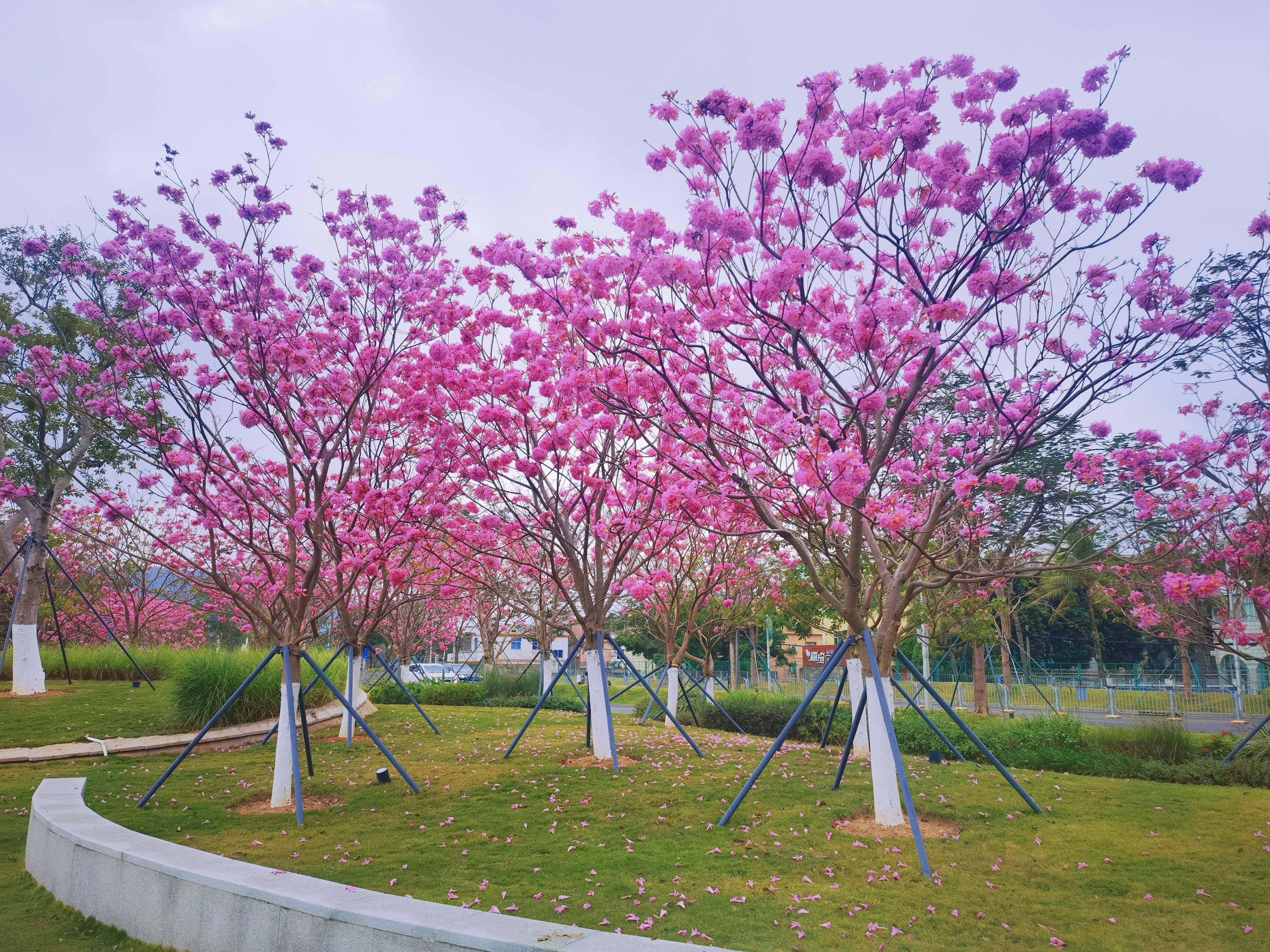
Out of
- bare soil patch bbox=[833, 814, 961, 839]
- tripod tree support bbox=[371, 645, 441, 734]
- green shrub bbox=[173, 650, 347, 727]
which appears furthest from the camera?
tripod tree support bbox=[371, 645, 441, 734]

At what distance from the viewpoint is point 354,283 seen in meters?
9.50

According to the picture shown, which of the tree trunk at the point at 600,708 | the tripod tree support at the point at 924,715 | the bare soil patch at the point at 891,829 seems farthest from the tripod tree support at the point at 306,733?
the tripod tree support at the point at 924,715

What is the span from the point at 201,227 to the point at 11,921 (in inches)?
283

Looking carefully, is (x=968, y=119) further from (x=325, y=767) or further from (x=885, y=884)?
(x=325, y=767)

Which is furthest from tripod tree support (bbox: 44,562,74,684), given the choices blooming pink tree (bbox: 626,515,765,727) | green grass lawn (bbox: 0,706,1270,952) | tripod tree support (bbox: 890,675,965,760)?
tripod tree support (bbox: 890,675,965,760)

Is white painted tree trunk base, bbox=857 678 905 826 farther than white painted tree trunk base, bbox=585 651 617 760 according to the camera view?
No

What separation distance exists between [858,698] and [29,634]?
591 inches

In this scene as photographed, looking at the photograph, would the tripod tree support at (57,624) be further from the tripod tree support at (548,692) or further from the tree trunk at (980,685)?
the tree trunk at (980,685)

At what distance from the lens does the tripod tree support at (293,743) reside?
24.6ft

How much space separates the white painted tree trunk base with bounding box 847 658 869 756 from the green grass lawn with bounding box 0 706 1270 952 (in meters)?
0.63

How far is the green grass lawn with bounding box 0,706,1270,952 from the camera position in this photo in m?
4.90

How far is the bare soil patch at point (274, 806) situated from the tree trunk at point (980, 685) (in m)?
18.3

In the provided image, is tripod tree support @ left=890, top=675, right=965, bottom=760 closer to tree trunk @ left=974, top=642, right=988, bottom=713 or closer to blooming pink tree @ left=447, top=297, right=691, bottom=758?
blooming pink tree @ left=447, top=297, right=691, bottom=758

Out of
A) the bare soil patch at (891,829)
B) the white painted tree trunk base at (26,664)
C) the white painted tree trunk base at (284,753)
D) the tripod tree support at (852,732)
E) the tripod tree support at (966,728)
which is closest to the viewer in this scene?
the bare soil patch at (891,829)
